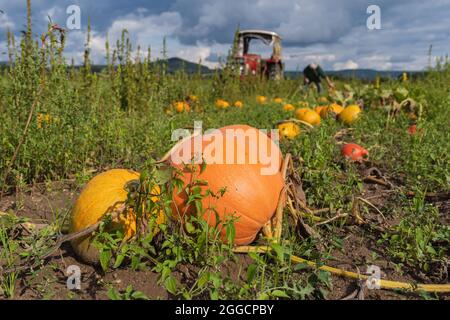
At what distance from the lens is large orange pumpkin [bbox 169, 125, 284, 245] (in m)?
2.08

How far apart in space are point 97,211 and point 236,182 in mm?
727

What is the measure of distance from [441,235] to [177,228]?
1467 millimetres

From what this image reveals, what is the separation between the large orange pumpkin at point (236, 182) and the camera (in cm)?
208

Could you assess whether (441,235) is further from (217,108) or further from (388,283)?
(217,108)

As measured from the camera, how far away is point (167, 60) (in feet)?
23.3

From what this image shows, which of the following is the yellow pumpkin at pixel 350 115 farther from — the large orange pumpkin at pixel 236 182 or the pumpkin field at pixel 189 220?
the large orange pumpkin at pixel 236 182

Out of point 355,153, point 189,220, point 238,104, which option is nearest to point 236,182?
point 189,220

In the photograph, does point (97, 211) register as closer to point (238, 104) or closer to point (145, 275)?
point (145, 275)

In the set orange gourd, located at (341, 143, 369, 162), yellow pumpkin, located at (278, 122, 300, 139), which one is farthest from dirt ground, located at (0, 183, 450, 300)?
yellow pumpkin, located at (278, 122, 300, 139)

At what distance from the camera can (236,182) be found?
2111mm

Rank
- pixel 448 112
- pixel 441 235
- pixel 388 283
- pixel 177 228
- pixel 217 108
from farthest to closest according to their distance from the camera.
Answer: pixel 217 108
pixel 448 112
pixel 441 235
pixel 177 228
pixel 388 283

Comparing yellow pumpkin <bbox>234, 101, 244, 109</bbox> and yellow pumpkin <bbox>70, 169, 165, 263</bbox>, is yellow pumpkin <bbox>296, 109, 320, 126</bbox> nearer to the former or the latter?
yellow pumpkin <bbox>234, 101, 244, 109</bbox>

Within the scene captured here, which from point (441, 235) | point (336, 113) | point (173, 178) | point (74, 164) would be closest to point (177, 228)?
point (173, 178)

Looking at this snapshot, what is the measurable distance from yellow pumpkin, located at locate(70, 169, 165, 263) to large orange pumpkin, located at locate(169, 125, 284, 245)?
0.23 m
